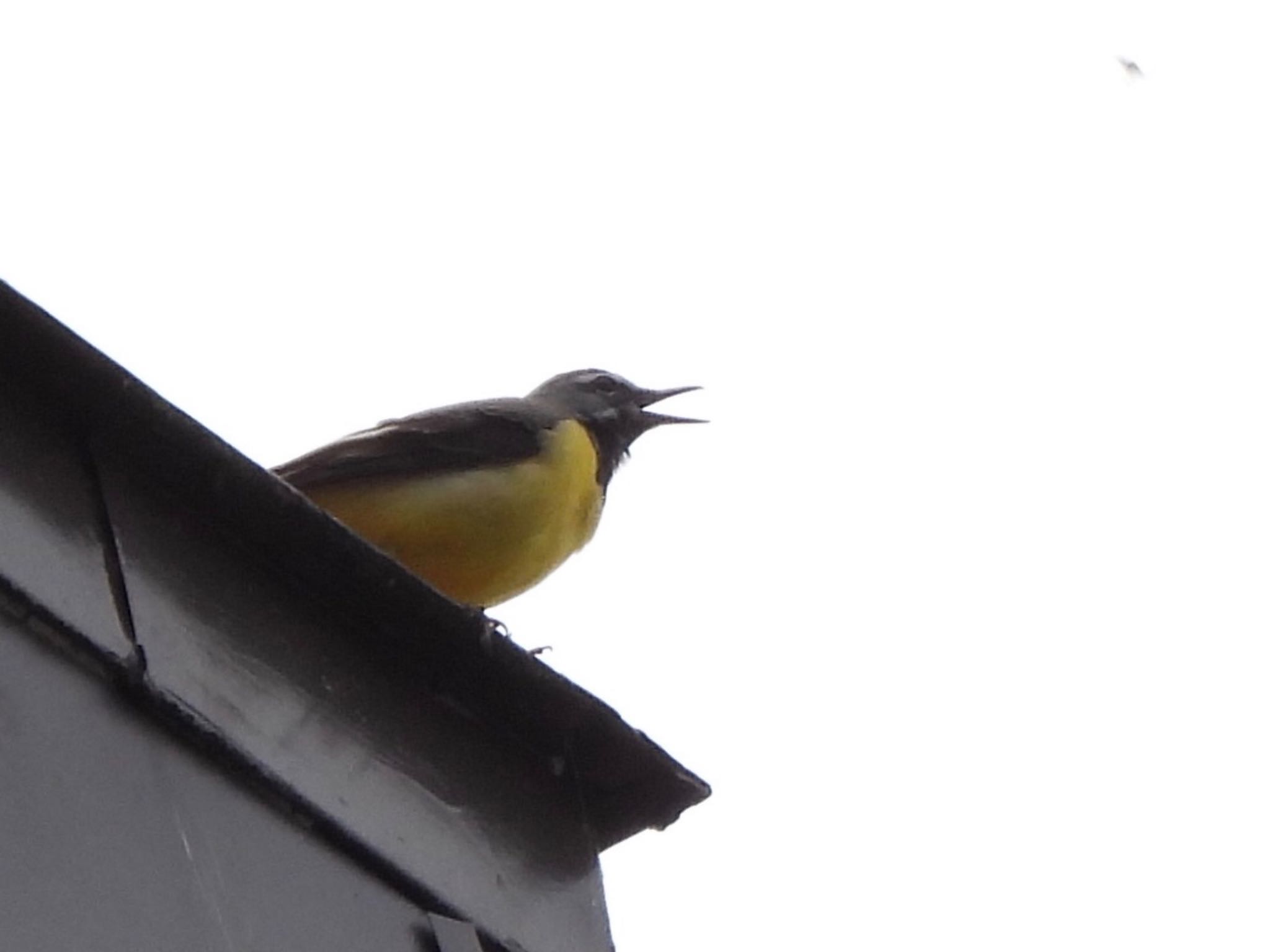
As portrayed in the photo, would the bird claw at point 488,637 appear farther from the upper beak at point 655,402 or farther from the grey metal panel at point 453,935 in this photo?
the upper beak at point 655,402

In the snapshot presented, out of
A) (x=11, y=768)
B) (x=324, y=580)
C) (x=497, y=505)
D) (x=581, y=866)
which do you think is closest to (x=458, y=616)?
(x=324, y=580)

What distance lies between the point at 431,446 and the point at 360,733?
131 inches

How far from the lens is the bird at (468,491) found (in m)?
8.21

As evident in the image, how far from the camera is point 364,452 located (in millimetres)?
8297

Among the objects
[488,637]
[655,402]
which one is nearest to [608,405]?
[655,402]

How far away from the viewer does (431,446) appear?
27.8 ft

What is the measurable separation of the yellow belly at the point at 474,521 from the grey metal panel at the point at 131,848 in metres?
3.30

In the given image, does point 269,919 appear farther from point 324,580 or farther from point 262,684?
point 324,580

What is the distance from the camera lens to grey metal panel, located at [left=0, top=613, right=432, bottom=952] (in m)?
4.05

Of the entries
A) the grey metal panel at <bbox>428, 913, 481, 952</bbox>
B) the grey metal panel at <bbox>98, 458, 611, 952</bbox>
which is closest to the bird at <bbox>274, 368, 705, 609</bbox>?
the grey metal panel at <bbox>98, 458, 611, 952</bbox>

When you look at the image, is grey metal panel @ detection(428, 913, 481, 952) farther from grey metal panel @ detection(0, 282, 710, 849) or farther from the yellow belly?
the yellow belly

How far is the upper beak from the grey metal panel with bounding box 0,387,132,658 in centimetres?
581

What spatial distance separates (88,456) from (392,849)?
3.36 ft

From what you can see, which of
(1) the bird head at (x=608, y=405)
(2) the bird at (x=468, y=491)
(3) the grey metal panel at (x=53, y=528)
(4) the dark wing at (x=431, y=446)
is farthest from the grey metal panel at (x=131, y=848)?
(1) the bird head at (x=608, y=405)
